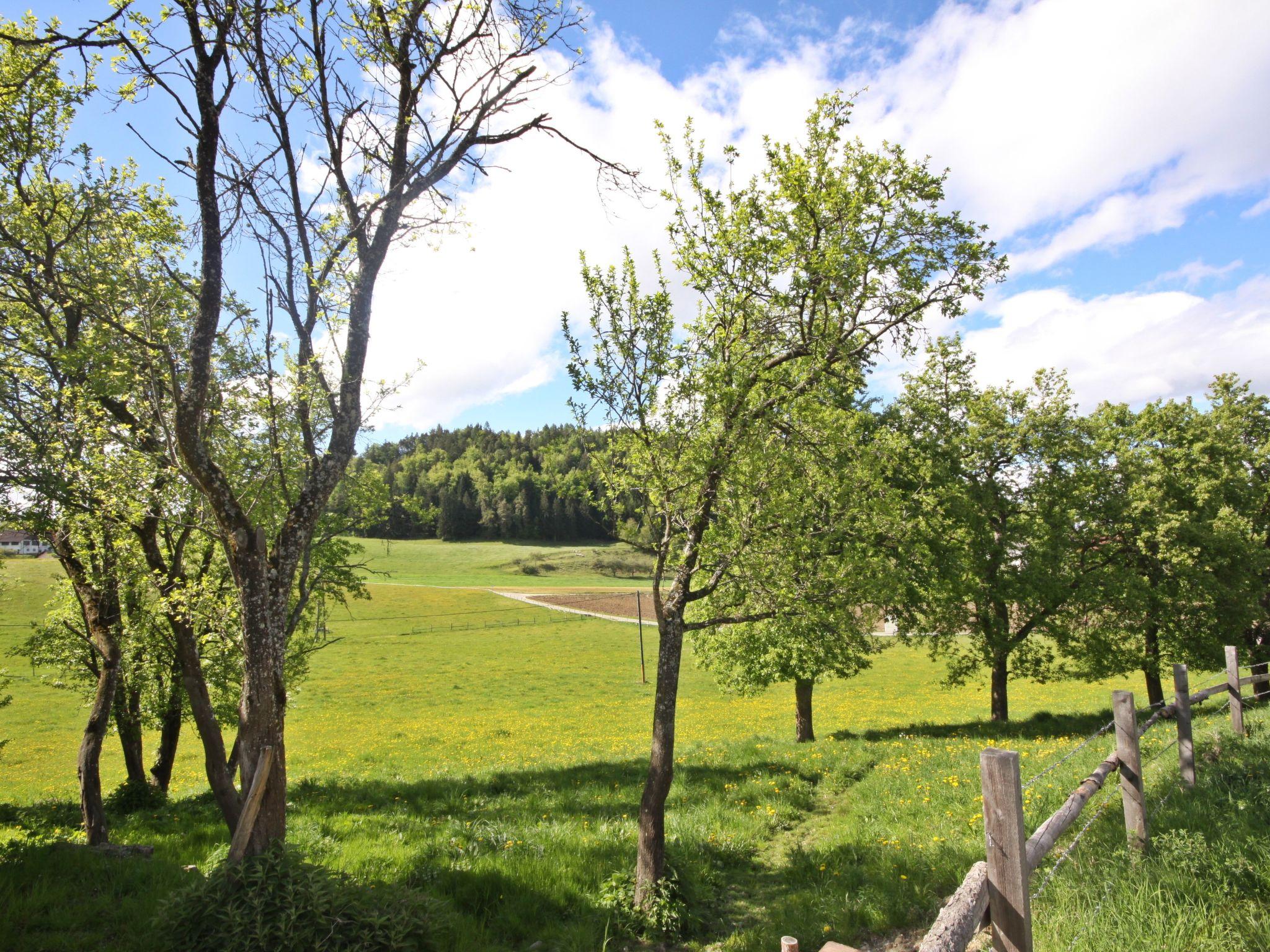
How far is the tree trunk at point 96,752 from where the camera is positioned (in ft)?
33.0

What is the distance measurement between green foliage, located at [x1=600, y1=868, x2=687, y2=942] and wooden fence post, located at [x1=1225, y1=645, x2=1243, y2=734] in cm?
905

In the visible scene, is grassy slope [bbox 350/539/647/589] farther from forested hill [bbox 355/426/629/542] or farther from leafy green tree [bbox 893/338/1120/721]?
leafy green tree [bbox 893/338/1120/721]

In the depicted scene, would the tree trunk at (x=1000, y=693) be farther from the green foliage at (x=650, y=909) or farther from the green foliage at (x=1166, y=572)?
the green foliage at (x=650, y=909)

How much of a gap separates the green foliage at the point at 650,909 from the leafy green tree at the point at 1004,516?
509 inches

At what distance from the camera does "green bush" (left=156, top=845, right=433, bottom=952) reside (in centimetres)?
588

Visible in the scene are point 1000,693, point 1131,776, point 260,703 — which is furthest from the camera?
point 1000,693

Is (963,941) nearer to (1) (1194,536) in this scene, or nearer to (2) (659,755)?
(2) (659,755)

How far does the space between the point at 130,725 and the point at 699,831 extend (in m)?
14.3

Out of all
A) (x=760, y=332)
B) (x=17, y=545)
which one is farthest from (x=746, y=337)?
(x=17, y=545)

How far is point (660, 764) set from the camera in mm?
8891

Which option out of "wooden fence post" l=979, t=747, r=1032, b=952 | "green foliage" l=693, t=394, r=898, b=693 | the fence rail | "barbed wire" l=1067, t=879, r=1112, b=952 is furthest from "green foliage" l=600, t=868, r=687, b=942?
"wooden fence post" l=979, t=747, r=1032, b=952

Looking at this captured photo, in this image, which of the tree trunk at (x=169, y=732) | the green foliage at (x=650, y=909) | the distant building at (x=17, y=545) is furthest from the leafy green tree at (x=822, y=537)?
the tree trunk at (x=169, y=732)

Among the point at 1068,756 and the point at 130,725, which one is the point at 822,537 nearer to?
the point at 1068,756

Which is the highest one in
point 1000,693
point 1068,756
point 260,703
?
point 260,703
